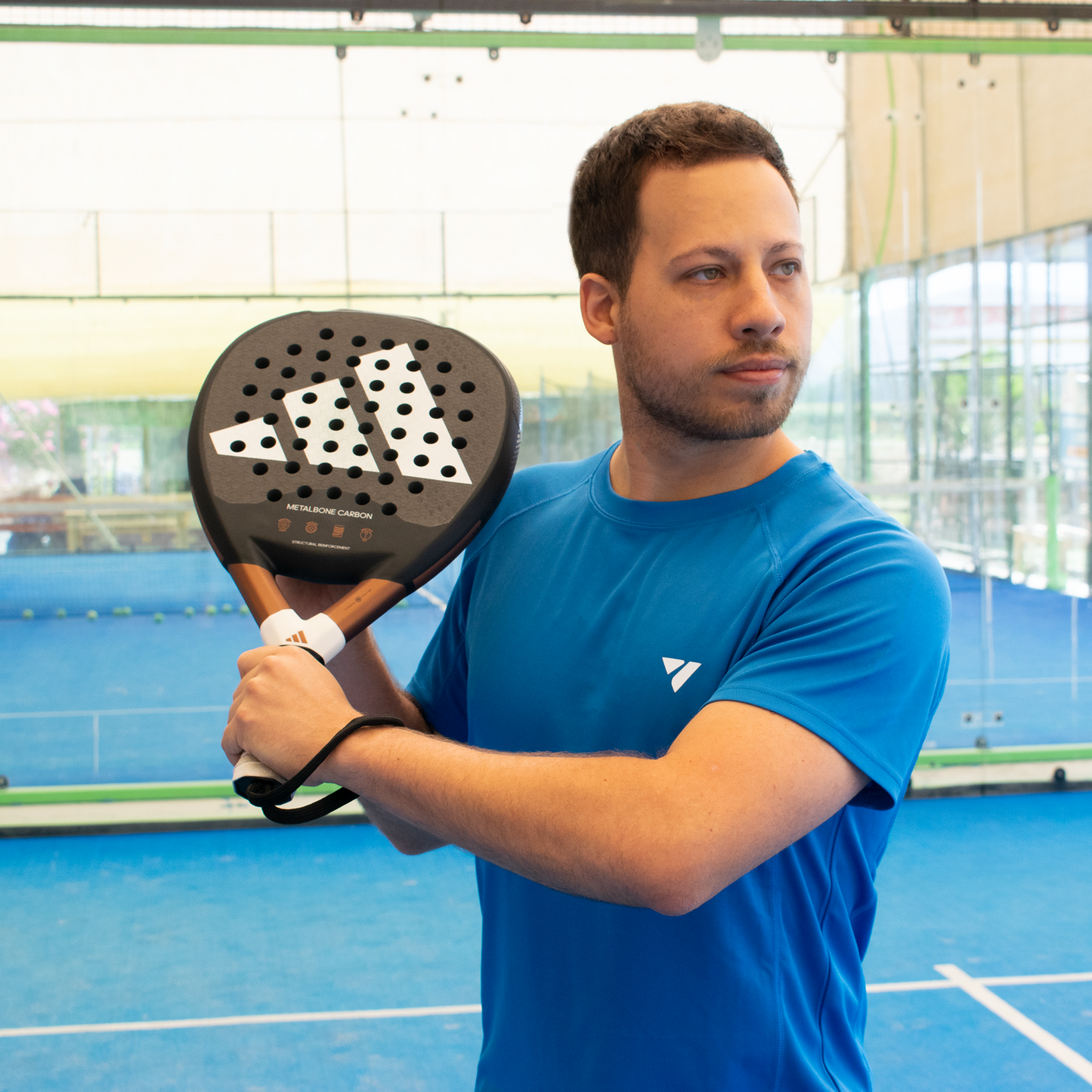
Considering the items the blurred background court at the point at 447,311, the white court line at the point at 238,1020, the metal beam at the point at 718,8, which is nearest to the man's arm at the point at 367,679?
the white court line at the point at 238,1020

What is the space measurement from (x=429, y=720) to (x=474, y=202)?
10.7 feet

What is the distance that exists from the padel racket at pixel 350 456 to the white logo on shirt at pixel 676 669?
202 mm

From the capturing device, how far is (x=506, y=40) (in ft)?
13.2

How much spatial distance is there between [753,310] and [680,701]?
1.04ft

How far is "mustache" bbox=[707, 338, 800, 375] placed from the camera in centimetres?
88

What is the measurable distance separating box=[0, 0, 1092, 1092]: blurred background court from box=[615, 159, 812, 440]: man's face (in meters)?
2.74

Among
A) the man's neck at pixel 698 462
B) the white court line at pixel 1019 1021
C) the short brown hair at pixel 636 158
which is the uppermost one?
the short brown hair at pixel 636 158

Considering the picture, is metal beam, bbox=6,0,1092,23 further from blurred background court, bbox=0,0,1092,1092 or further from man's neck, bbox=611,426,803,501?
man's neck, bbox=611,426,803,501

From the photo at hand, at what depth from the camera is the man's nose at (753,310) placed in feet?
2.85

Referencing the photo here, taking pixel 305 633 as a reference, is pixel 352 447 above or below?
above

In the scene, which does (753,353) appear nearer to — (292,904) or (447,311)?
(292,904)

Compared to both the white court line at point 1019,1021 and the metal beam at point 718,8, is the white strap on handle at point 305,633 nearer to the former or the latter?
the white court line at point 1019,1021

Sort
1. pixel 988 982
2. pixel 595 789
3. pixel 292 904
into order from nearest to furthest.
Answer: pixel 595 789, pixel 988 982, pixel 292 904

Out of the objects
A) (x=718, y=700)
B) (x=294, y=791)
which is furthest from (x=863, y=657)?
(x=294, y=791)
